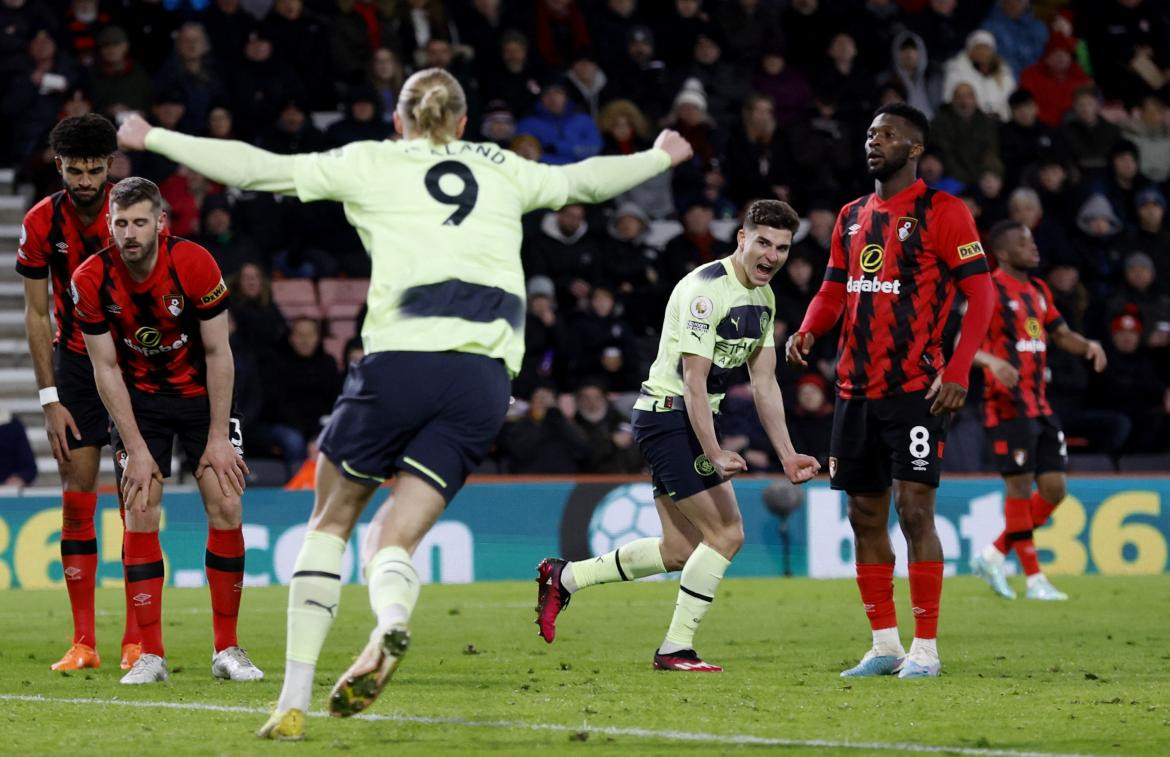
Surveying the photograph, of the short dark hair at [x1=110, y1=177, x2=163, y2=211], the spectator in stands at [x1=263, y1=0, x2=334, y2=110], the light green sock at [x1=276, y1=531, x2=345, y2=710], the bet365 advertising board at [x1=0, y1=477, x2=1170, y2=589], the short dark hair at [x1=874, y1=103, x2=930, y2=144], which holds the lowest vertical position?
the bet365 advertising board at [x1=0, y1=477, x2=1170, y2=589]

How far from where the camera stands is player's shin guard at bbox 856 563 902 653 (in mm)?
8477

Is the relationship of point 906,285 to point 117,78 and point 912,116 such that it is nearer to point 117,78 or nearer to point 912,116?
point 912,116

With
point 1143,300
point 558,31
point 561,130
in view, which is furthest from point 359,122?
point 1143,300

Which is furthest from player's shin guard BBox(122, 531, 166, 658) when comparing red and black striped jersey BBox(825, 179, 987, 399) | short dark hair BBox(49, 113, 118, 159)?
red and black striped jersey BBox(825, 179, 987, 399)

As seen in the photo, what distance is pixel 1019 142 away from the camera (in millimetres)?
21016

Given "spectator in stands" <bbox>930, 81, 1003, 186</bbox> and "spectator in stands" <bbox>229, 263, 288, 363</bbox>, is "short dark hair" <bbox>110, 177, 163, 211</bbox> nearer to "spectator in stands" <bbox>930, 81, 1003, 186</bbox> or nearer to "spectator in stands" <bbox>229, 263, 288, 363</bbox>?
"spectator in stands" <bbox>229, 263, 288, 363</bbox>

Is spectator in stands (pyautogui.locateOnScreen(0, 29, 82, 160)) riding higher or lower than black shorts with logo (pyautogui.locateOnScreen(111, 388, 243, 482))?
higher

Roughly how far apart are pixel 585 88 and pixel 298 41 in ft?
10.6

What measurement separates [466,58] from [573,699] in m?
13.4

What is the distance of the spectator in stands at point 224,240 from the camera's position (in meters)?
17.4

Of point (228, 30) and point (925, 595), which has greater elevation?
point (228, 30)

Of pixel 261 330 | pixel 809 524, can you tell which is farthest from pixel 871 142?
pixel 261 330

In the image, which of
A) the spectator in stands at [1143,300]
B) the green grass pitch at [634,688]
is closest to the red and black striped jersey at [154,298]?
the green grass pitch at [634,688]

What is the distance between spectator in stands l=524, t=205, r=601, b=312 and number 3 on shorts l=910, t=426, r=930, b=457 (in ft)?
33.6
